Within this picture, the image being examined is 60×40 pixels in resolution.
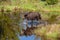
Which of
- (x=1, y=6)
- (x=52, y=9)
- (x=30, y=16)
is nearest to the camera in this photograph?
(x=30, y=16)

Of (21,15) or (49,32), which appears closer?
(49,32)

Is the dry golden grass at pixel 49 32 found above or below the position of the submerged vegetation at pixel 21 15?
above

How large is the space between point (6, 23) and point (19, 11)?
57.2 ft

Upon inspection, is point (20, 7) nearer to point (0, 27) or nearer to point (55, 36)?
point (0, 27)

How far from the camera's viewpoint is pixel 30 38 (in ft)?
113

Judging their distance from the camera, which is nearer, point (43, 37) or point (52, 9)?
point (43, 37)

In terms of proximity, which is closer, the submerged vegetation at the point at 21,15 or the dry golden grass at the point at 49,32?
the dry golden grass at the point at 49,32

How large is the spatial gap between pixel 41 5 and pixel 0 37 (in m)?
26.9

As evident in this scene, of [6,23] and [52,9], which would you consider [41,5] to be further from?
[6,23]

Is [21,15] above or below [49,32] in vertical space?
below

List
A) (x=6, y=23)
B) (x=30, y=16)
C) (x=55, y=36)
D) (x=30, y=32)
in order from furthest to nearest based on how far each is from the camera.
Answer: (x=30, y=16) < (x=6, y=23) < (x=30, y=32) < (x=55, y=36)

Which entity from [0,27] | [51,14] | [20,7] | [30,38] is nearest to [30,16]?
[51,14]

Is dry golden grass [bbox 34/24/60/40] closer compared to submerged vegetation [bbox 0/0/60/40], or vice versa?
dry golden grass [bbox 34/24/60/40]

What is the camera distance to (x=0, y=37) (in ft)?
112
